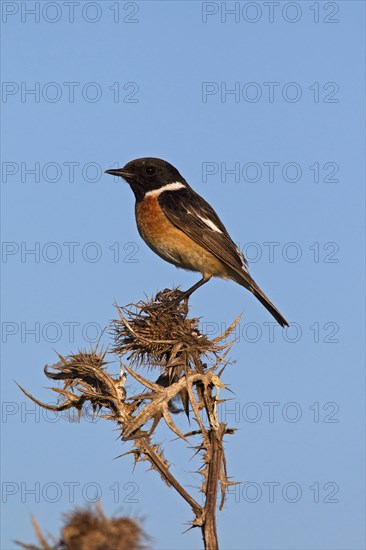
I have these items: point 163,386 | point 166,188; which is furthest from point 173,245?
point 163,386

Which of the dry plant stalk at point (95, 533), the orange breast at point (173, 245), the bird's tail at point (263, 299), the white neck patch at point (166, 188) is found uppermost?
the white neck patch at point (166, 188)

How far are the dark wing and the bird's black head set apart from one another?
0.26 meters

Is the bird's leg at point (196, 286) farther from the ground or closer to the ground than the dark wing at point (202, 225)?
closer to the ground

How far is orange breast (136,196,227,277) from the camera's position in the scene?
33.0 feet

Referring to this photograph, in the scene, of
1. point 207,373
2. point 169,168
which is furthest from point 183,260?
point 207,373

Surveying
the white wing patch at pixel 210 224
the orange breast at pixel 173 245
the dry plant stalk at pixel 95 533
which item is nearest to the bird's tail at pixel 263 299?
the orange breast at pixel 173 245

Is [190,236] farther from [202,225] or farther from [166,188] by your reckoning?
[166,188]

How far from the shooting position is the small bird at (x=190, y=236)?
1005 cm

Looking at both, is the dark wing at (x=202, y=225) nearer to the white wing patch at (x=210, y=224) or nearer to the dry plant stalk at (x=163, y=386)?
the white wing patch at (x=210, y=224)

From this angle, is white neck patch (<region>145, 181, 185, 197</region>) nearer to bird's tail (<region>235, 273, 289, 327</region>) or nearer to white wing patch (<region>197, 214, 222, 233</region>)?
white wing patch (<region>197, 214, 222, 233</region>)

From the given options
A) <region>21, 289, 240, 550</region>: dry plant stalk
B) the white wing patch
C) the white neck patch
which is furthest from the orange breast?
<region>21, 289, 240, 550</region>: dry plant stalk

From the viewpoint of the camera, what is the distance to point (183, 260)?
10.2 metres

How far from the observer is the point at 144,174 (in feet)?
34.7

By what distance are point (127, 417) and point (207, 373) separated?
73 cm
